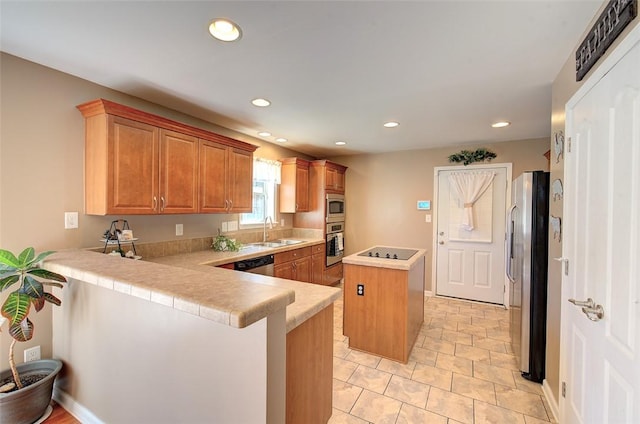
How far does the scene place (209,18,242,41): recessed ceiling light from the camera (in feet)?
4.80

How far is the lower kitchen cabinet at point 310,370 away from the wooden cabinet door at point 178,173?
6.00 ft

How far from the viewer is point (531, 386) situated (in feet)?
7.11

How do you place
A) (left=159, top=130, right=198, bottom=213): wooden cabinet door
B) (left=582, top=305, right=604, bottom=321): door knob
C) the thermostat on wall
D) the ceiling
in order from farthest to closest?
1. the thermostat on wall
2. (left=159, top=130, right=198, bottom=213): wooden cabinet door
3. the ceiling
4. (left=582, top=305, right=604, bottom=321): door knob

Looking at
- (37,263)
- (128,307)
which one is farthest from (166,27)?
(37,263)

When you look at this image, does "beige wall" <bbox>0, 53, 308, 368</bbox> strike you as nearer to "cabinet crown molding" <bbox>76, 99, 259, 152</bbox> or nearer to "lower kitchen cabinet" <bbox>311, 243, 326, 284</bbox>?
"cabinet crown molding" <bbox>76, 99, 259, 152</bbox>

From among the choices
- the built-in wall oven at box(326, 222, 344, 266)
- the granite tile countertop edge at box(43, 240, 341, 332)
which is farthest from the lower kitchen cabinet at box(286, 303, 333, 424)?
the built-in wall oven at box(326, 222, 344, 266)

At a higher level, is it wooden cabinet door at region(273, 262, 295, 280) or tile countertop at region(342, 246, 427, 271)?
tile countertop at region(342, 246, 427, 271)

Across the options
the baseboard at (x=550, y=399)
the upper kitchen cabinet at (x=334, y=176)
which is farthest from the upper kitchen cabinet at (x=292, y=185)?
the baseboard at (x=550, y=399)

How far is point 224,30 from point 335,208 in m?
3.57

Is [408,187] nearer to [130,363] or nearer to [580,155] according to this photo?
[580,155]

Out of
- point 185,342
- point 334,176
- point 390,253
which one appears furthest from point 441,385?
point 334,176

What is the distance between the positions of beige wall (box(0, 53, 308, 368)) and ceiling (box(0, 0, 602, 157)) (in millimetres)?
157

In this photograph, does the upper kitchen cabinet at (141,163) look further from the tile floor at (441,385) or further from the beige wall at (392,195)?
Result: the beige wall at (392,195)

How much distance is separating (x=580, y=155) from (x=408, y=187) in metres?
3.20
